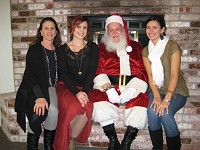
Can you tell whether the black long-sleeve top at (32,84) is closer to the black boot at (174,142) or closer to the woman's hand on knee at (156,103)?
the woman's hand on knee at (156,103)

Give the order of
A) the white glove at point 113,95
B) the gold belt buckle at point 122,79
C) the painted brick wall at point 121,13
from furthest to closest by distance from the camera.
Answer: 1. the painted brick wall at point 121,13
2. the gold belt buckle at point 122,79
3. the white glove at point 113,95

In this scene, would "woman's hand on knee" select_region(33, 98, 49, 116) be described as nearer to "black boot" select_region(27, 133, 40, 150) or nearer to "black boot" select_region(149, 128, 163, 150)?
"black boot" select_region(27, 133, 40, 150)

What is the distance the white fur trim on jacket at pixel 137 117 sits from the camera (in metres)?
1.72

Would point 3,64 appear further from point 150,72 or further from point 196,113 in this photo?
point 196,113

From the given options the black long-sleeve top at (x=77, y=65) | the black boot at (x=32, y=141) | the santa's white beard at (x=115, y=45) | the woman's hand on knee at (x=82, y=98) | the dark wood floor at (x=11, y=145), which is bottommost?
the dark wood floor at (x=11, y=145)

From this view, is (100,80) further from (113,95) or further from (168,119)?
(168,119)

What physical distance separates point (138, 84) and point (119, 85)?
166 millimetres

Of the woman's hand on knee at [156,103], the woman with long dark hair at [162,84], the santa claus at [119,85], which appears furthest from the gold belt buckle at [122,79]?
the woman's hand on knee at [156,103]

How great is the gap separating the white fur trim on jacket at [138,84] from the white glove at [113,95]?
5.2 inches

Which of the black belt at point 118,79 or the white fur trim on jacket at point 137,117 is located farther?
the black belt at point 118,79

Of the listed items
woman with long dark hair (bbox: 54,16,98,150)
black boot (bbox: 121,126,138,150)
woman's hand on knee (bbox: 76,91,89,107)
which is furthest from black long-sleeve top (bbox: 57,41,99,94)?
black boot (bbox: 121,126,138,150)

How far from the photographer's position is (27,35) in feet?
8.63

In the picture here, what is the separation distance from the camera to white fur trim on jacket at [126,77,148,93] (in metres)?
1.86

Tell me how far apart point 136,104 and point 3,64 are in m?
1.73
